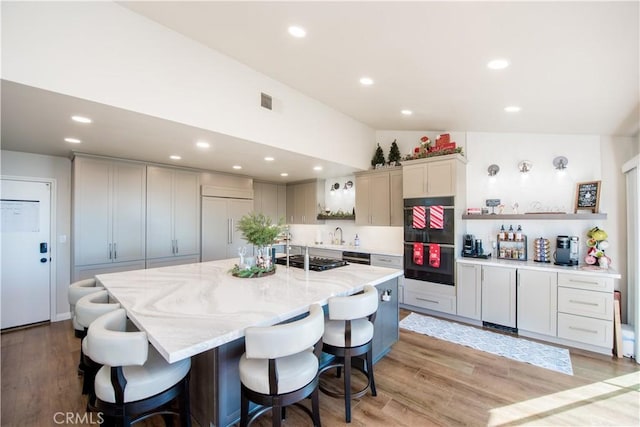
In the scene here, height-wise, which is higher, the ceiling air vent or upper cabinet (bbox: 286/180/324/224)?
the ceiling air vent

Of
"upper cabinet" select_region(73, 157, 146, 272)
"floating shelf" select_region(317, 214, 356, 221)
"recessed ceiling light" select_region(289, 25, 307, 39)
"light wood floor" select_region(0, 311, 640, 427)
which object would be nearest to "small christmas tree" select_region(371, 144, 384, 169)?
"floating shelf" select_region(317, 214, 356, 221)

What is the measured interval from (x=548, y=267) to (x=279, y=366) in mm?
3528

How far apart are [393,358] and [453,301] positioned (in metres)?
1.58

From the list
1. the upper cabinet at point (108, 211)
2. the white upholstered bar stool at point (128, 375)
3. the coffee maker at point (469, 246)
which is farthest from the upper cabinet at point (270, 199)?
the white upholstered bar stool at point (128, 375)

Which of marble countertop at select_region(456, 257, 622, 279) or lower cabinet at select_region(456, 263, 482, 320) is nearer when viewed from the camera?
marble countertop at select_region(456, 257, 622, 279)

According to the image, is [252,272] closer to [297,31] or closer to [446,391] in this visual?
[446,391]

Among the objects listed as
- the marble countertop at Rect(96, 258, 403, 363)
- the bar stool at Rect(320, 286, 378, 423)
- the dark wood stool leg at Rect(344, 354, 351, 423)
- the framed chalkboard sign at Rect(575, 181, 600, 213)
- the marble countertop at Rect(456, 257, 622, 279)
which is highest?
the framed chalkboard sign at Rect(575, 181, 600, 213)

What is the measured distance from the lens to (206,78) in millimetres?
2625

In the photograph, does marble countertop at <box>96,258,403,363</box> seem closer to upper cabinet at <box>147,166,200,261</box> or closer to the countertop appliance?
upper cabinet at <box>147,166,200,261</box>

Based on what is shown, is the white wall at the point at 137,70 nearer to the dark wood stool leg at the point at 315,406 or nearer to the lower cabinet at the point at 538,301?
the dark wood stool leg at the point at 315,406

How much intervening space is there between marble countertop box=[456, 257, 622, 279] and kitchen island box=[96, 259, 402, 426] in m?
1.70

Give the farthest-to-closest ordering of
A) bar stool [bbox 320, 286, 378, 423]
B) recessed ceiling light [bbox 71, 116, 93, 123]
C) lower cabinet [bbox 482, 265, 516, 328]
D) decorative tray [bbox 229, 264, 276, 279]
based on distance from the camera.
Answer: lower cabinet [bbox 482, 265, 516, 328], decorative tray [bbox 229, 264, 276, 279], recessed ceiling light [bbox 71, 116, 93, 123], bar stool [bbox 320, 286, 378, 423]

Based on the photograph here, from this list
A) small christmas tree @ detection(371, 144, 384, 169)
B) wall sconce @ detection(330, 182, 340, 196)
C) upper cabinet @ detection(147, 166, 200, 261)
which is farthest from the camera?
wall sconce @ detection(330, 182, 340, 196)

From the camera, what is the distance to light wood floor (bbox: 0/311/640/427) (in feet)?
6.64
